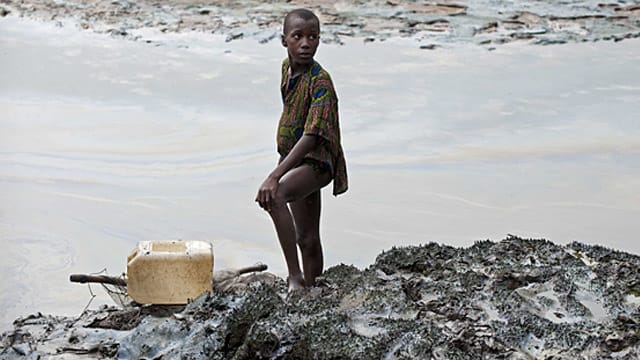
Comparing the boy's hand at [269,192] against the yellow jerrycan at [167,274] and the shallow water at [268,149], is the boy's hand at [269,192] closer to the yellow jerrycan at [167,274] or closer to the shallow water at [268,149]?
the yellow jerrycan at [167,274]

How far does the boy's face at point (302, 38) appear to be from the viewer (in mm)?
3070

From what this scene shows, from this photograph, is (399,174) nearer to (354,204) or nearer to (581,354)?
(354,204)

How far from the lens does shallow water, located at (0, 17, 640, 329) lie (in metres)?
4.56

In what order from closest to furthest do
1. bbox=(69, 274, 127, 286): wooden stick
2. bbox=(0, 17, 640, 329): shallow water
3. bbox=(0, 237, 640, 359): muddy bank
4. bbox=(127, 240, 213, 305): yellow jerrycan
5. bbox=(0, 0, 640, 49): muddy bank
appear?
1. bbox=(0, 237, 640, 359): muddy bank
2. bbox=(127, 240, 213, 305): yellow jerrycan
3. bbox=(69, 274, 127, 286): wooden stick
4. bbox=(0, 17, 640, 329): shallow water
5. bbox=(0, 0, 640, 49): muddy bank

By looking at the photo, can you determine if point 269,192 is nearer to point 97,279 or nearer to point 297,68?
point 297,68

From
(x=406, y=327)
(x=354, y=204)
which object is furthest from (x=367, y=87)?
(x=406, y=327)

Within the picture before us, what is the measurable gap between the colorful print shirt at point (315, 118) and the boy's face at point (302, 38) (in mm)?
54

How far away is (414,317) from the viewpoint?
264cm

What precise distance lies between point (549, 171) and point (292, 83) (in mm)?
2521

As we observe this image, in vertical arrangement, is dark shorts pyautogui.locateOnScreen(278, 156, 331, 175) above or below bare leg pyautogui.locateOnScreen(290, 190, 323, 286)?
above

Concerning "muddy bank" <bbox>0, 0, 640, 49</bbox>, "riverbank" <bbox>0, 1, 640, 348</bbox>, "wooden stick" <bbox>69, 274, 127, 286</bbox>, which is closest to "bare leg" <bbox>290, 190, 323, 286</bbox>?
"wooden stick" <bbox>69, 274, 127, 286</bbox>

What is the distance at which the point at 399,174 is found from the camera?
17.5 ft

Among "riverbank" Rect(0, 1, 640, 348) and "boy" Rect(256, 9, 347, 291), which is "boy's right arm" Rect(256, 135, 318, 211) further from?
"riverbank" Rect(0, 1, 640, 348)

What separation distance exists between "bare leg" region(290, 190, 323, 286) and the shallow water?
3.50 ft
